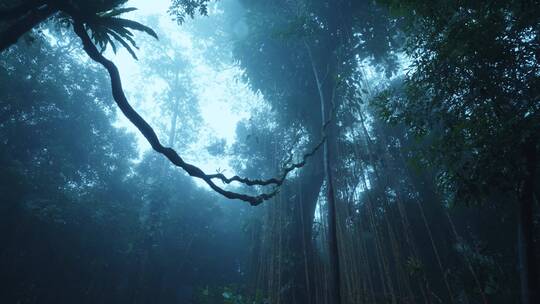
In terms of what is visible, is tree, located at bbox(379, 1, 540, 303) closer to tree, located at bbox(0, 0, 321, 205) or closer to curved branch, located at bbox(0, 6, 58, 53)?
tree, located at bbox(0, 0, 321, 205)

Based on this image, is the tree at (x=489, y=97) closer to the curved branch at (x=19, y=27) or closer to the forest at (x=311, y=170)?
the forest at (x=311, y=170)

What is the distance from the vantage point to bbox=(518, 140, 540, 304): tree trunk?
7.65 feet

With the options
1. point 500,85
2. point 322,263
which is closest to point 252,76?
point 322,263

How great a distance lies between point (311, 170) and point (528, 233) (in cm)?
397

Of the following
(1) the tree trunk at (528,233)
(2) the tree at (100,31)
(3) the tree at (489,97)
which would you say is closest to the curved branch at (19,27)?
(2) the tree at (100,31)

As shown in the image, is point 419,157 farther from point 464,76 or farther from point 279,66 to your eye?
point 279,66

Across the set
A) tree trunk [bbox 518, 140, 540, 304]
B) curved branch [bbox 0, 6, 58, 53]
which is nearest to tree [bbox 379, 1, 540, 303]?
tree trunk [bbox 518, 140, 540, 304]

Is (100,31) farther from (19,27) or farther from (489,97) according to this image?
(489,97)

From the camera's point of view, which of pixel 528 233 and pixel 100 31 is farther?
pixel 528 233

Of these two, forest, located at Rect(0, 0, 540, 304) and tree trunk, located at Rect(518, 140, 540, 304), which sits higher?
forest, located at Rect(0, 0, 540, 304)

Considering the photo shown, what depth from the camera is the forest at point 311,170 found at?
2549 mm

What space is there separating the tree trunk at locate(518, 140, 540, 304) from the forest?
0.04 ft

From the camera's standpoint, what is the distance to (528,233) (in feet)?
8.17

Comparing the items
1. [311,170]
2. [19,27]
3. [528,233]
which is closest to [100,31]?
[19,27]
